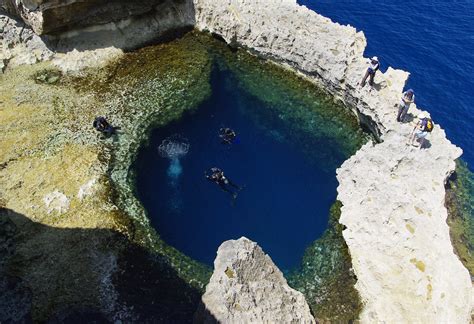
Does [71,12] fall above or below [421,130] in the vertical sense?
below

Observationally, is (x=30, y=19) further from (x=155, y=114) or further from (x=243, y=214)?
(x=243, y=214)

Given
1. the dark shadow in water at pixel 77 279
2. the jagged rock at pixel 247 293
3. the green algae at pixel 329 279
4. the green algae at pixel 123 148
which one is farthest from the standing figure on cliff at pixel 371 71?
the dark shadow in water at pixel 77 279

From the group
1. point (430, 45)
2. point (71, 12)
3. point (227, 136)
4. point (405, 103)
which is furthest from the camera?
point (430, 45)

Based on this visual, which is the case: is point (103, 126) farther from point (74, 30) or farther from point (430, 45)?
point (430, 45)

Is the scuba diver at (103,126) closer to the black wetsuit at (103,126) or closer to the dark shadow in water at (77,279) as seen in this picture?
the black wetsuit at (103,126)

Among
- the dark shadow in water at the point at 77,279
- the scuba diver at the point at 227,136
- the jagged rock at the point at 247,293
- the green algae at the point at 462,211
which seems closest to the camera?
the jagged rock at the point at 247,293

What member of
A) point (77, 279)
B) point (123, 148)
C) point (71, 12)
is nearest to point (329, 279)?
point (77, 279)

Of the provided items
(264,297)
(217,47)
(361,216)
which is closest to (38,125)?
(217,47)
